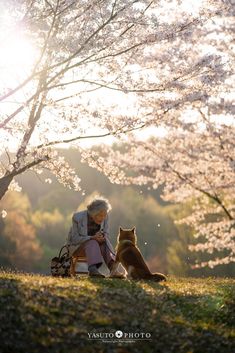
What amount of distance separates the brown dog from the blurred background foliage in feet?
91.9

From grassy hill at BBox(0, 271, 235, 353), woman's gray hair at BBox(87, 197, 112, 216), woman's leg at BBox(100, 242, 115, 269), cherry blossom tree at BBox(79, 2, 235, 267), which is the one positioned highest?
cherry blossom tree at BBox(79, 2, 235, 267)

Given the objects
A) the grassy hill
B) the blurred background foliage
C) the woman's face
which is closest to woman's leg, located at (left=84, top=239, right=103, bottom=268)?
the woman's face

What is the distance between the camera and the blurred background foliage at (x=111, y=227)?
45.8m

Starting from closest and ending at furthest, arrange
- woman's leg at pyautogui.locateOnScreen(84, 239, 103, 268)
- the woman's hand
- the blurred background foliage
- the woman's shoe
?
woman's leg at pyautogui.locateOnScreen(84, 239, 103, 268) → the woman's hand → the woman's shoe → the blurred background foliage

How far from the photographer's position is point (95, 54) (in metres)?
14.9

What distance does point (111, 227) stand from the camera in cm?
6278

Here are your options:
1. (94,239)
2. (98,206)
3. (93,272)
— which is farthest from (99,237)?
(93,272)

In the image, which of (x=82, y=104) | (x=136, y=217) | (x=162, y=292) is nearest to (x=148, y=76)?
(x=82, y=104)

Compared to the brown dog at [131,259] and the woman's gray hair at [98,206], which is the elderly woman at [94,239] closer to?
the woman's gray hair at [98,206]

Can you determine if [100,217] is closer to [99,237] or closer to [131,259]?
[99,237]

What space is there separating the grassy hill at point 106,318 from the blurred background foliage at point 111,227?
30331mm

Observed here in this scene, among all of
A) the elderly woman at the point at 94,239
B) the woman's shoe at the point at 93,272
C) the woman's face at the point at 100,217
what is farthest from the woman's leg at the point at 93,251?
the woman's face at the point at 100,217

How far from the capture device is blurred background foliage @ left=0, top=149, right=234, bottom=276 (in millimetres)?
45781

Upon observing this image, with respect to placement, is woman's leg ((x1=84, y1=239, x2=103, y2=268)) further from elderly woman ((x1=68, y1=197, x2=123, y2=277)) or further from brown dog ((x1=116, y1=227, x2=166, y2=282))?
brown dog ((x1=116, y1=227, x2=166, y2=282))
